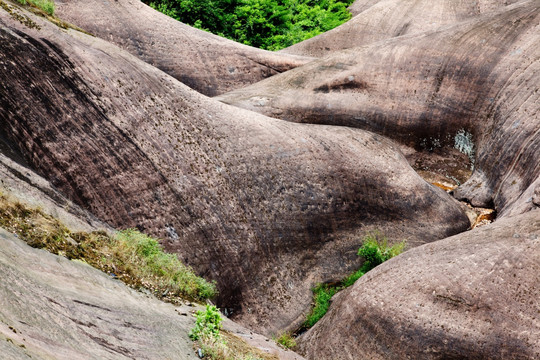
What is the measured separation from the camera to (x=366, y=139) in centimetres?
1705

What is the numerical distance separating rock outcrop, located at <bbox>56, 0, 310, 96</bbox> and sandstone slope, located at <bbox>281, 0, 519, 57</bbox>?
3097mm

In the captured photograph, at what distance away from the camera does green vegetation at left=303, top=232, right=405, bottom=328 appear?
13746 millimetres

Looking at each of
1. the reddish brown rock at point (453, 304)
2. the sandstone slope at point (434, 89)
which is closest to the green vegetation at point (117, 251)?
the reddish brown rock at point (453, 304)

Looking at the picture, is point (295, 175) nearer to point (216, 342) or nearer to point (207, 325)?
point (207, 325)

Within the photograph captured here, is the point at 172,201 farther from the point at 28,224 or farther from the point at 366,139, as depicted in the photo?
the point at 366,139

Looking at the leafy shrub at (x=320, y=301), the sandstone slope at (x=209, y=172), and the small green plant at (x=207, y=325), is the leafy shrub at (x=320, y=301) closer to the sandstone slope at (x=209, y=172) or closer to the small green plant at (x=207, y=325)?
the sandstone slope at (x=209, y=172)

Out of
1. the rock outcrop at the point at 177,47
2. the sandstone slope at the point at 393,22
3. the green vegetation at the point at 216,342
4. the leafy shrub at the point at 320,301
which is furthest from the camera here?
the sandstone slope at the point at 393,22

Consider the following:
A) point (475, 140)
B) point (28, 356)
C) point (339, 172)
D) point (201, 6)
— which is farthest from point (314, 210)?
point (201, 6)

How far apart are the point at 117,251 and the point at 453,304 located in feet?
18.6

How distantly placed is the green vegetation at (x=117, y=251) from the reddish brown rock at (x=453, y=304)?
9.55 feet

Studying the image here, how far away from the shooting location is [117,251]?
9211 millimetres

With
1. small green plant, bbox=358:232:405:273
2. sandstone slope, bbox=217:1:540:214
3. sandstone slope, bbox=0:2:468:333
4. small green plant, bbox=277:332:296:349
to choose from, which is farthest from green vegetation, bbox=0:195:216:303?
sandstone slope, bbox=217:1:540:214

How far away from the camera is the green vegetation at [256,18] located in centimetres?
2661

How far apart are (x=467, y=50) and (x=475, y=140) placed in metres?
2.86
